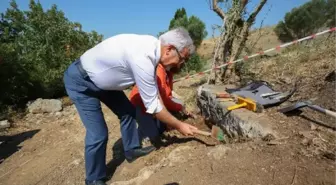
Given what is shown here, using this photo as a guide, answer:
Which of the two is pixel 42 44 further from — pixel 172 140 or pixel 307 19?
pixel 307 19

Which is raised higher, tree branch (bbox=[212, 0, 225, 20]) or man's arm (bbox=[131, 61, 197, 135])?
tree branch (bbox=[212, 0, 225, 20])

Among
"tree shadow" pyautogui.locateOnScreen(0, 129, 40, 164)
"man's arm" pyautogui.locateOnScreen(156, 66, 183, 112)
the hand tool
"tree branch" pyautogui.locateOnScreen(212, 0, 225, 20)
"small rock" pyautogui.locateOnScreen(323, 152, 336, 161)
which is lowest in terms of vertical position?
"tree shadow" pyautogui.locateOnScreen(0, 129, 40, 164)

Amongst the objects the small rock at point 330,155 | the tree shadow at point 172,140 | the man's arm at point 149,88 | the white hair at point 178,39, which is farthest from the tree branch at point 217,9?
the small rock at point 330,155

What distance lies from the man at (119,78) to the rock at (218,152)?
233 millimetres

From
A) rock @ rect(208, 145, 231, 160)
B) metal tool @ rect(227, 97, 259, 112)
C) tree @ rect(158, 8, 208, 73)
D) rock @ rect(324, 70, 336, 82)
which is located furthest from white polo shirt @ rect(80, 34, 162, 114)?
tree @ rect(158, 8, 208, 73)

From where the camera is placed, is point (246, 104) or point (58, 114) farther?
point (58, 114)

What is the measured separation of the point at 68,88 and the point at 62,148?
1978 mm

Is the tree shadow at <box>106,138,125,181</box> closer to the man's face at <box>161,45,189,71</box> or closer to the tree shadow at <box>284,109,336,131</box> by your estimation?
the man's face at <box>161,45,189,71</box>

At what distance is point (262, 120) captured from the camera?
2670 millimetres

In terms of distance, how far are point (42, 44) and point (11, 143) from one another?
12.1 feet

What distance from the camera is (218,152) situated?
2.32 metres

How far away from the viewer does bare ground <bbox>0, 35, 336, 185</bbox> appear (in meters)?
1.99

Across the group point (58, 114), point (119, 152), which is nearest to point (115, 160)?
point (119, 152)

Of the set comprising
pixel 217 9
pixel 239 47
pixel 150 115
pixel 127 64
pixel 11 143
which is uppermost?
pixel 217 9
